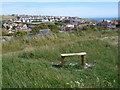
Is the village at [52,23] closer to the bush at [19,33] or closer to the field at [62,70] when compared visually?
the bush at [19,33]

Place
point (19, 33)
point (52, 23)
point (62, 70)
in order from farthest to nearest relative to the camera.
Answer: point (52, 23) < point (19, 33) < point (62, 70)

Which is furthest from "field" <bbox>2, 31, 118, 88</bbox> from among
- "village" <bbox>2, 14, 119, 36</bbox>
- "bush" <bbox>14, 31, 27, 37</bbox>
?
"village" <bbox>2, 14, 119, 36</bbox>

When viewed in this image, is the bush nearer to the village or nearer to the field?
the village

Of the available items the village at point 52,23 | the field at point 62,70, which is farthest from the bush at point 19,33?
the field at point 62,70

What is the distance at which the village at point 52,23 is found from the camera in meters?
13.6

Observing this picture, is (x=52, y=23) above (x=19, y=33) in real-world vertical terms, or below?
above

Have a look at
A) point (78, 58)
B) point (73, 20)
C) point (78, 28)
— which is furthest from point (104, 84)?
point (73, 20)

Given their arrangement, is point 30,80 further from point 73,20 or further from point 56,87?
point 73,20

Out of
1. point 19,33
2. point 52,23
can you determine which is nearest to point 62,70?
point 19,33

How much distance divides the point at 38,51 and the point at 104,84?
13.7ft

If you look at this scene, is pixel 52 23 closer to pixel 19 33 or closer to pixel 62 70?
pixel 19 33

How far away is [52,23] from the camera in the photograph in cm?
1620

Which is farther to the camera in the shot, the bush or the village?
the village

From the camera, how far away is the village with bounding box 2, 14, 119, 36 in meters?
13.6
